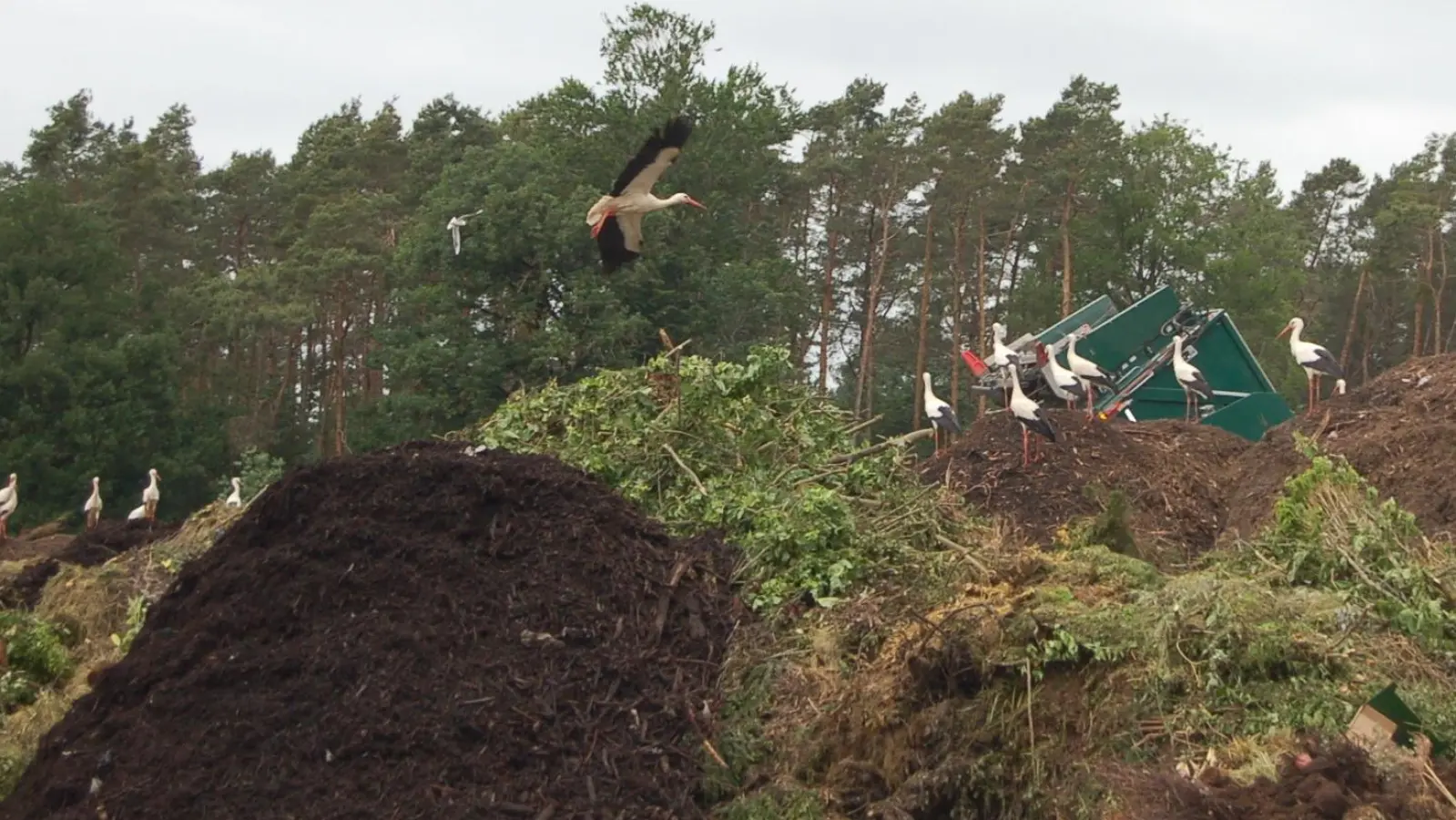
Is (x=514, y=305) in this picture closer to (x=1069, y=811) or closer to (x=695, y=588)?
(x=695, y=588)

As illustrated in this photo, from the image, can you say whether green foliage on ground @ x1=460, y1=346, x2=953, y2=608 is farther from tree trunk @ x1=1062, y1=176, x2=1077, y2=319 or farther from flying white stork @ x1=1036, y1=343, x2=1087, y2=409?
tree trunk @ x1=1062, y1=176, x2=1077, y2=319

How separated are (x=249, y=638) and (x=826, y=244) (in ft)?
118

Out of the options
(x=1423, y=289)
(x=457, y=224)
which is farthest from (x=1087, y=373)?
(x=1423, y=289)

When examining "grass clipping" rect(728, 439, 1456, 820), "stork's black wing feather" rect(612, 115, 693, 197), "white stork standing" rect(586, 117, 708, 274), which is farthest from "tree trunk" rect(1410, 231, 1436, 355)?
"grass clipping" rect(728, 439, 1456, 820)

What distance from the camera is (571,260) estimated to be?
2775 centimetres

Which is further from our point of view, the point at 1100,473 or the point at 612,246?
the point at 1100,473

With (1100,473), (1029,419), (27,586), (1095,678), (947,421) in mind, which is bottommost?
(27,586)

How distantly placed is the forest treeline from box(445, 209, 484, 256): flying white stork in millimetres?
342

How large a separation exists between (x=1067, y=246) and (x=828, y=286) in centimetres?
637

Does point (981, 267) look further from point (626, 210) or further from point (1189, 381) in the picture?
point (626, 210)

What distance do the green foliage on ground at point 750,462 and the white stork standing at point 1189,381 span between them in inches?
353

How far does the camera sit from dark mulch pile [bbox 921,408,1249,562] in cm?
1424

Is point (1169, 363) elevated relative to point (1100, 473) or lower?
elevated

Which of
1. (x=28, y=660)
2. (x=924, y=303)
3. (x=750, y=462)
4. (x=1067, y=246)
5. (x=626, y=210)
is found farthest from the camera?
(x=924, y=303)
